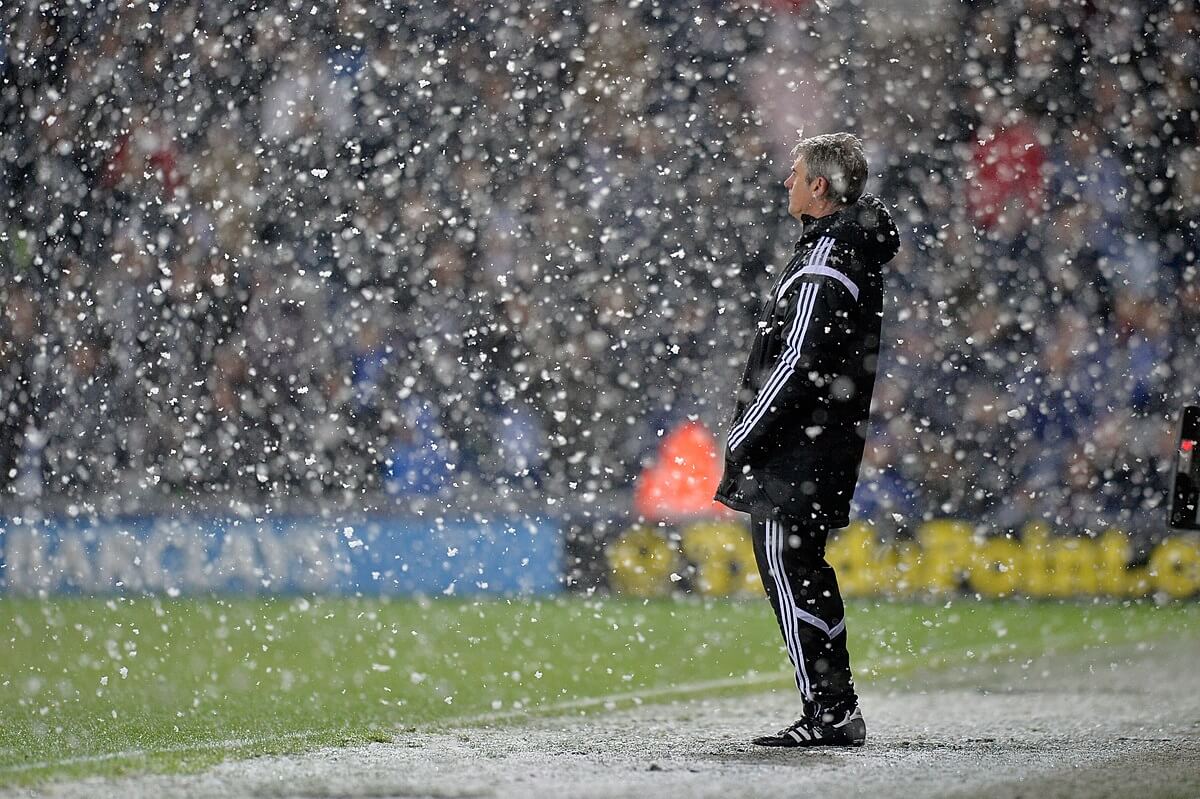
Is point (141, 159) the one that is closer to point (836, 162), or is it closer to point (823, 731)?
point (836, 162)

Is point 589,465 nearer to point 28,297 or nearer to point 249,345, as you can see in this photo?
point 249,345

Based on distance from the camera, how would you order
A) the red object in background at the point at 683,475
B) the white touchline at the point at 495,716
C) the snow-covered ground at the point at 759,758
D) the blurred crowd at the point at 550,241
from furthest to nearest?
the blurred crowd at the point at 550,241 → the red object in background at the point at 683,475 → the white touchline at the point at 495,716 → the snow-covered ground at the point at 759,758

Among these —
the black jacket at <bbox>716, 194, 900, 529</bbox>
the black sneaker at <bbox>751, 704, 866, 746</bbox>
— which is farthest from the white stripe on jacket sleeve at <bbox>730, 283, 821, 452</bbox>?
the black sneaker at <bbox>751, 704, 866, 746</bbox>

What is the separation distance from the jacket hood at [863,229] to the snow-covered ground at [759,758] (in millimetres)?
1233

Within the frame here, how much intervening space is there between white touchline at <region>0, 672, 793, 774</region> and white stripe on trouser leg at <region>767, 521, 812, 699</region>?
3.48 ft

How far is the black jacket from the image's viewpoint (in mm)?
3725

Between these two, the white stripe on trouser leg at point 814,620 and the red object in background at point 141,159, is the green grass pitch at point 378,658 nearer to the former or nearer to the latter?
the white stripe on trouser leg at point 814,620

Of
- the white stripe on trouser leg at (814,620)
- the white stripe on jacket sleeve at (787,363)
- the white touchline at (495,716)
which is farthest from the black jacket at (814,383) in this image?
the white touchline at (495,716)

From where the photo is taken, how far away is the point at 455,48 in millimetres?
16812

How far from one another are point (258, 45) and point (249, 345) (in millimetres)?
5235

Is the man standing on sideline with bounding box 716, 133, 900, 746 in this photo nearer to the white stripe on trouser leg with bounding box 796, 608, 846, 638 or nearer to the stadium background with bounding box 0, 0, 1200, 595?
the white stripe on trouser leg with bounding box 796, 608, 846, 638

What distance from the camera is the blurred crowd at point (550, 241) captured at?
1148 centimetres

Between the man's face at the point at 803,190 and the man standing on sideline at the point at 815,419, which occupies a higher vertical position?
the man's face at the point at 803,190

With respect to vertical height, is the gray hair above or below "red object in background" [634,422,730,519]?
below
